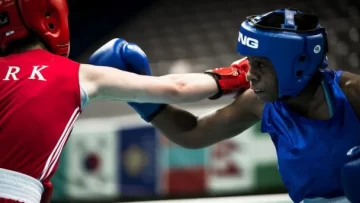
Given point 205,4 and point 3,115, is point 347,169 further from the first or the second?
point 205,4

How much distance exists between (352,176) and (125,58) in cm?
101

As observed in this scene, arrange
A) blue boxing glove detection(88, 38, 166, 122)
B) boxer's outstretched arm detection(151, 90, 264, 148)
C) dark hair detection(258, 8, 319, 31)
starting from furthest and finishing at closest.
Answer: boxer's outstretched arm detection(151, 90, 264, 148) < blue boxing glove detection(88, 38, 166, 122) < dark hair detection(258, 8, 319, 31)

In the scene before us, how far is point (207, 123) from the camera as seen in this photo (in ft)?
9.32

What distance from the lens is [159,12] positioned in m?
6.75

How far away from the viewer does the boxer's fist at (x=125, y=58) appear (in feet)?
8.51

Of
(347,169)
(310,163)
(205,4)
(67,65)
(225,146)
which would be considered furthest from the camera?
(205,4)

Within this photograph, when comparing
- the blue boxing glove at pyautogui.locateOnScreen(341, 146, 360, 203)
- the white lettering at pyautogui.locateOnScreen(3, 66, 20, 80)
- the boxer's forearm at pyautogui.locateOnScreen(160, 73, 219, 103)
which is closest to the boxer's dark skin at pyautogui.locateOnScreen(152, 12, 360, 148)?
the boxer's forearm at pyautogui.locateOnScreen(160, 73, 219, 103)

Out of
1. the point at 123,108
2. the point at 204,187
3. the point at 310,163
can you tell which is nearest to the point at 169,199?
the point at 204,187

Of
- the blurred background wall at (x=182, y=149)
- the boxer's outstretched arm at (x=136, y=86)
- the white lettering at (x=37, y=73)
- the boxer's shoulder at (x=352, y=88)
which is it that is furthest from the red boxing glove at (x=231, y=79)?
the blurred background wall at (x=182, y=149)

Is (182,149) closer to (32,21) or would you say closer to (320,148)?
(320,148)

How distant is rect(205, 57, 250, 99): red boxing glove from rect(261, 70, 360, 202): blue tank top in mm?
362

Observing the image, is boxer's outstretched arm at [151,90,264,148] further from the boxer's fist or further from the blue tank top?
the blue tank top

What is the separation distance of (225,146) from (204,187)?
29 centimetres

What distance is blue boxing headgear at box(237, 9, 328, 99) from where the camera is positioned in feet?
7.46
